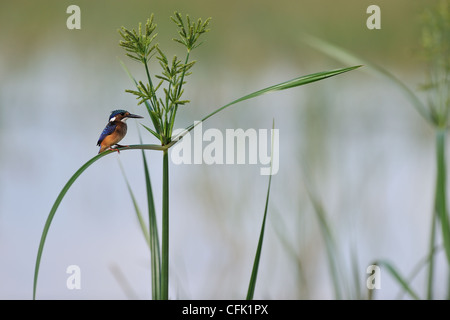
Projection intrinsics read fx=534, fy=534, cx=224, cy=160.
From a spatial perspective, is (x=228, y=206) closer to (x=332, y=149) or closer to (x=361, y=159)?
(x=332, y=149)

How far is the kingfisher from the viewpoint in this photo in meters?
0.68

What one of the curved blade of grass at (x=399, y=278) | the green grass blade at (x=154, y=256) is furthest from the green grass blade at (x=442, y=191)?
the green grass blade at (x=154, y=256)

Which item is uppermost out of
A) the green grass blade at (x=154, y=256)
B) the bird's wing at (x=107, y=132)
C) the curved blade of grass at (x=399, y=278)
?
the bird's wing at (x=107, y=132)

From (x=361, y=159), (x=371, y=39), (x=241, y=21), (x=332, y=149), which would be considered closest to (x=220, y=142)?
(x=332, y=149)

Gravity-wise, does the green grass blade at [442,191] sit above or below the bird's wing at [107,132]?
below

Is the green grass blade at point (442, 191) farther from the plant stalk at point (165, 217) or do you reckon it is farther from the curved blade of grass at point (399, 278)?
the plant stalk at point (165, 217)

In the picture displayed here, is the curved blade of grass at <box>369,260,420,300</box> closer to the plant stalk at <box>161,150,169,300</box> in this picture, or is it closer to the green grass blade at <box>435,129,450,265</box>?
the green grass blade at <box>435,129,450,265</box>

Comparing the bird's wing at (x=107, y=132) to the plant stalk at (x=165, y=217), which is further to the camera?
the bird's wing at (x=107, y=132)

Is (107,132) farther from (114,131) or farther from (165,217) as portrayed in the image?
(165,217)

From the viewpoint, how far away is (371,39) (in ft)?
6.46

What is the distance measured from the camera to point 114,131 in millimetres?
694

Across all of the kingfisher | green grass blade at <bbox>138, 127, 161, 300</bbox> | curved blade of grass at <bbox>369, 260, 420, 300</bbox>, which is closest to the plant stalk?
green grass blade at <bbox>138, 127, 161, 300</bbox>

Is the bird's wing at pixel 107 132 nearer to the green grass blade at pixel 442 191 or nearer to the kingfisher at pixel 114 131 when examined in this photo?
the kingfisher at pixel 114 131

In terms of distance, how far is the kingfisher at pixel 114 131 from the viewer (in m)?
0.68
